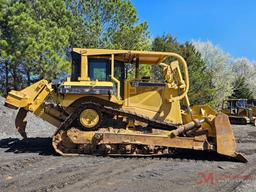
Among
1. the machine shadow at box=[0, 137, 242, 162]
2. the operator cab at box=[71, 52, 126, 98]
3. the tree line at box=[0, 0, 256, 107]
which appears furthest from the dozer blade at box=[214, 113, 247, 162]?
the tree line at box=[0, 0, 256, 107]

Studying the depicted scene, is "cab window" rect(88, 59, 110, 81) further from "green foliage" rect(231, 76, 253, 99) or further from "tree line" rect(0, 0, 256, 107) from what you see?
"green foliage" rect(231, 76, 253, 99)

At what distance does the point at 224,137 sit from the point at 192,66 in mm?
32014

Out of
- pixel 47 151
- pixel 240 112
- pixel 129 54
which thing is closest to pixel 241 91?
pixel 240 112

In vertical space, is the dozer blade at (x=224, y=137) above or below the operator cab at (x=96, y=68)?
below

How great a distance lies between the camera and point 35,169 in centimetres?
817

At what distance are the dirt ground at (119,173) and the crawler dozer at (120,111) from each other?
0.40 metres

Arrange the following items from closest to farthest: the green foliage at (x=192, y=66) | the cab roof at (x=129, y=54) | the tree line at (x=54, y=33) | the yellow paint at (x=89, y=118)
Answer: the yellow paint at (x=89, y=118)
the cab roof at (x=129, y=54)
the tree line at (x=54, y=33)
the green foliage at (x=192, y=66)

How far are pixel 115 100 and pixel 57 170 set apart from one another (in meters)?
2.67

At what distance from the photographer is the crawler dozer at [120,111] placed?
31.5 ft

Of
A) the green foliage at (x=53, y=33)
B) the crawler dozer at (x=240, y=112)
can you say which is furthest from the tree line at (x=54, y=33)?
the crawler dozer at (x=240, y=112)

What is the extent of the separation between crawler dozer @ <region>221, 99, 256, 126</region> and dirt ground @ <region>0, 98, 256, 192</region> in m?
16.6

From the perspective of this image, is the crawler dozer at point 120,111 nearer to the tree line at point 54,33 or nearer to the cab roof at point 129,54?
the cab roof at point 129,54

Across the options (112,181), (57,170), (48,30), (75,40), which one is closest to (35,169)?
(57,170)

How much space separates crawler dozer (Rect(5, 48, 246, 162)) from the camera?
9602mm
